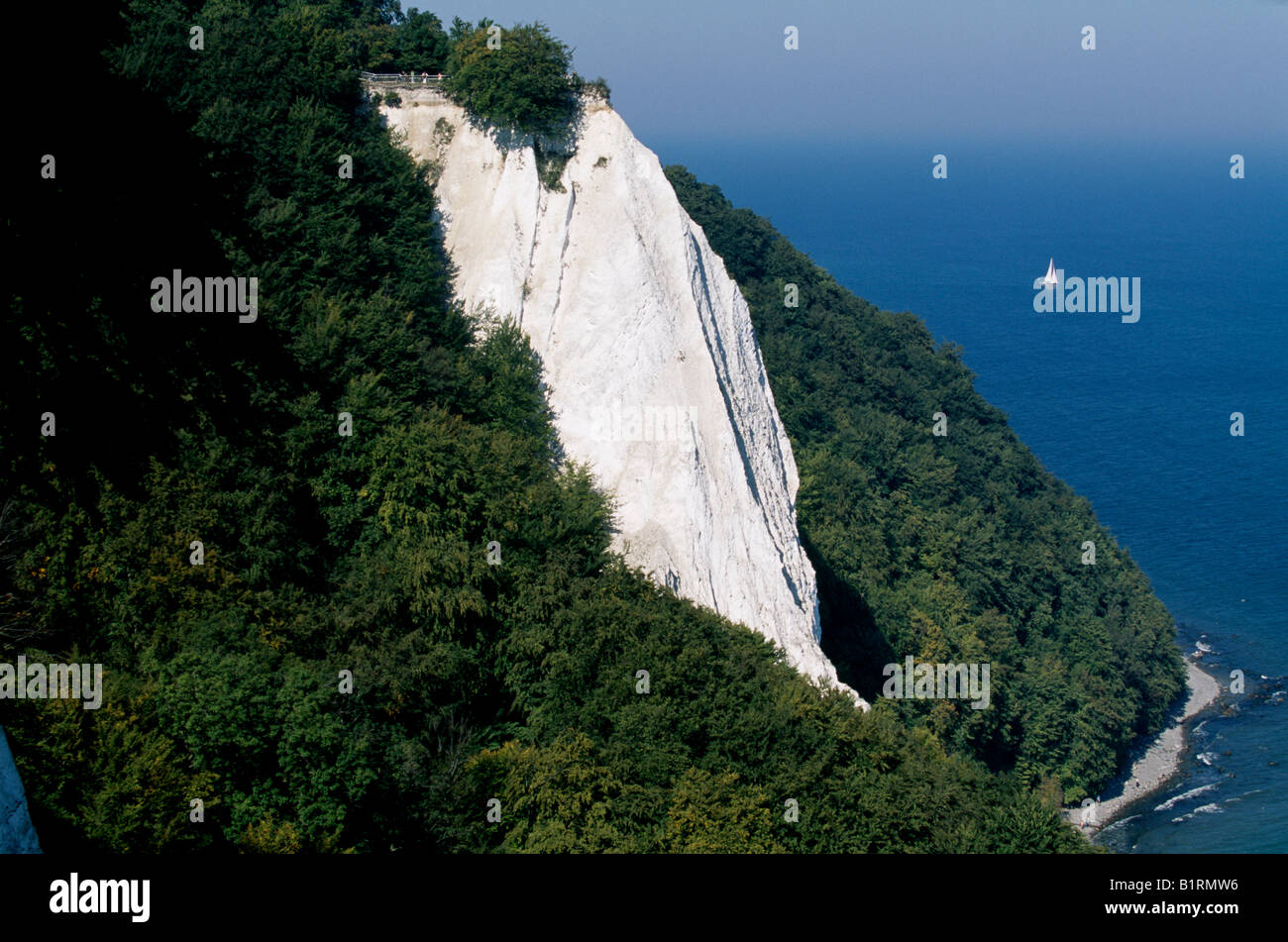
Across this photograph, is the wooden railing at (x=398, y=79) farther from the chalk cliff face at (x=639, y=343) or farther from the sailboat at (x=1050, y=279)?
the sailboat at (x=1050, y=279)

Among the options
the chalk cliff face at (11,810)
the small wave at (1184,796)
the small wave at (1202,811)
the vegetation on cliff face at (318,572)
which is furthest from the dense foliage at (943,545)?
the chalk cliff face at (11,810)

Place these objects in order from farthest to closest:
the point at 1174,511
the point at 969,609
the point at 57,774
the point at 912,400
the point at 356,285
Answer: the point at 1174,511, the point at 912,400, the point at 969,609, the point at 356,285, the point at 57,774

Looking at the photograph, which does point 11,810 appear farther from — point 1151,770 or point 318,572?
point 1151,770

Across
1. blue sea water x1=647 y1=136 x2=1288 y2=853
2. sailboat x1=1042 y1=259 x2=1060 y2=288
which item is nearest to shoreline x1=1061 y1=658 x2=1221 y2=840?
blue sea water x1=647 y1=136 x2=1288 y2=853

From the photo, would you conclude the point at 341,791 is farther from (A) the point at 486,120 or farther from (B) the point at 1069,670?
(B) the point at 1069,670

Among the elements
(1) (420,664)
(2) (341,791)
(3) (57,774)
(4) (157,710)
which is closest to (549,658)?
(1) (420,664)

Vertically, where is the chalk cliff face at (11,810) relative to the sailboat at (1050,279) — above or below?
below

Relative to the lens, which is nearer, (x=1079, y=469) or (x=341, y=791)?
(x=341, y=791)
